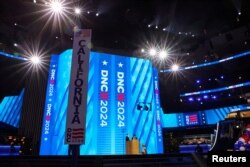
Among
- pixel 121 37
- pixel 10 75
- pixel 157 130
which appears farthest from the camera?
pixel 10 75

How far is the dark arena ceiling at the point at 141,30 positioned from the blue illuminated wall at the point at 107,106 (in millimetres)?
1770

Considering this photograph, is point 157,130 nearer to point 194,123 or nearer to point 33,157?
point 194,123

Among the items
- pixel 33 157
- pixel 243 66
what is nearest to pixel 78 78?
pixel 33 157

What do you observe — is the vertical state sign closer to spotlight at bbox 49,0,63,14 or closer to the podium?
the podium

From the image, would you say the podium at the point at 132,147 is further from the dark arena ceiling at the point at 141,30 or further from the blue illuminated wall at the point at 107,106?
the dark arena ceiling at the point at 141,30

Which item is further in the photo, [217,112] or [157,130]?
[217,112]

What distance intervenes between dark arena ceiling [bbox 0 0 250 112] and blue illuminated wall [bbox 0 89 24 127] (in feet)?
2.57

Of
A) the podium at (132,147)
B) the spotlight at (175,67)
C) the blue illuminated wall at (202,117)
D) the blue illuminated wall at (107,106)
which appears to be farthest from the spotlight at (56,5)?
the spotlight at (175,67)

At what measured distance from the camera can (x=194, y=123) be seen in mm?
23125

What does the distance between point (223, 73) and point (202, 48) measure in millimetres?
3951

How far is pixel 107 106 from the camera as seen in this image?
522 inches

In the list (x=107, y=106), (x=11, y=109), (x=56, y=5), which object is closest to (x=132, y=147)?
(x=107, y=106)

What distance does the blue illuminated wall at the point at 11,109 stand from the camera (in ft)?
65.6

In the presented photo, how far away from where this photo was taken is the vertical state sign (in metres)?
3.07
